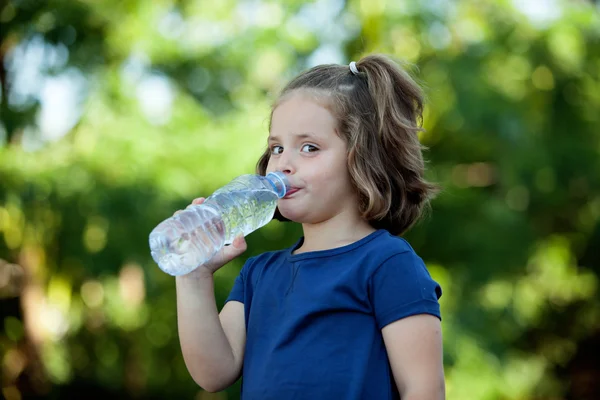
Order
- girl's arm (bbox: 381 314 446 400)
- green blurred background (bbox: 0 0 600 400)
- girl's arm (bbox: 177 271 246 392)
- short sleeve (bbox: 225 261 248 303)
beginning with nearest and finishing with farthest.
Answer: girl's arm (bbox: 381 314 446 400) → girl's arm (bbox: 177 271 246 392) → short sleeve (bbox: 225 261 248 303) → green blurred background (bbox: 0 0 600 400)

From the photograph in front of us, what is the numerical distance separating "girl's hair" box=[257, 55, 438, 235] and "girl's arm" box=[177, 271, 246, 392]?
338 millimetres

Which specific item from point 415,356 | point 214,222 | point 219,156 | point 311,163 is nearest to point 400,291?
point 415,356

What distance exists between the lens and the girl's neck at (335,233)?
144 cm

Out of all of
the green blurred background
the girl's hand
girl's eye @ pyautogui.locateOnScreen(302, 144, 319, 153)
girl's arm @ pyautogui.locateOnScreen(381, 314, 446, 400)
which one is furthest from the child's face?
the green blurred background

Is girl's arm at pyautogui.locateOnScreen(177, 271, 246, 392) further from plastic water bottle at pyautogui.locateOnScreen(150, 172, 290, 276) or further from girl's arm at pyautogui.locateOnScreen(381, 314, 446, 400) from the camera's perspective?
girl's arm at pyautogui.locateOnScreen(381, 314, 446, 400)

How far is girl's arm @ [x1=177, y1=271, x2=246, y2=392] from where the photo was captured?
4.58ft

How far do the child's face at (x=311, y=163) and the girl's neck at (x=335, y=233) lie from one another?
0.05ft

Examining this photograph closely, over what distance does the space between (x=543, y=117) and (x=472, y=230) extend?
3.45ft

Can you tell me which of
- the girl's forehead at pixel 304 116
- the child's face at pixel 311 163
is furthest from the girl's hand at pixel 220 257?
the girl's forehead at pixel 304 116

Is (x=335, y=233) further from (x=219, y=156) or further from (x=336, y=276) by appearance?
(x=219, y=156)

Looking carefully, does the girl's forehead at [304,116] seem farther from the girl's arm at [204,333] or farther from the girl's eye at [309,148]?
the girl's arm at [204,333]

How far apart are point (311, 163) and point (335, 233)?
14cm

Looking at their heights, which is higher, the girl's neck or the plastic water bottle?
the plastic water bottle

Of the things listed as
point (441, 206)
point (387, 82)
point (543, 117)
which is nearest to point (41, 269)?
point (441, 206)
